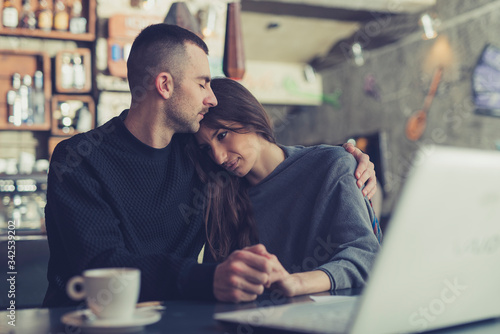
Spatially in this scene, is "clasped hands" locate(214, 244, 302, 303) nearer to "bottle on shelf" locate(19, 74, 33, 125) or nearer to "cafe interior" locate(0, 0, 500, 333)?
"cafe interior" locate(0, 0, 500, 333)

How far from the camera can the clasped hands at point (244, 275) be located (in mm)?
857

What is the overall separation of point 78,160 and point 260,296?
1.91 feet

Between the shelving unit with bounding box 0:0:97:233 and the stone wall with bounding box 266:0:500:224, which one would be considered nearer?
the shelving unit with bounding box 0:0:97:233

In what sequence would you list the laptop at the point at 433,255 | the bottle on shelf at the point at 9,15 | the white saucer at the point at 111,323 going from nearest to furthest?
1. the laptop at the point at 433,255
2. the white saucer at the point at 111,323
3. the bottle on shelf at the point at 9,15

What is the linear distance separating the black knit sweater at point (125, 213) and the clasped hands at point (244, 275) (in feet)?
0.10

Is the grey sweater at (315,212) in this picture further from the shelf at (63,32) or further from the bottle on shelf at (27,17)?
the bottle on shelf at (27,17)

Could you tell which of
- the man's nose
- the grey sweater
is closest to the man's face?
the man's nose

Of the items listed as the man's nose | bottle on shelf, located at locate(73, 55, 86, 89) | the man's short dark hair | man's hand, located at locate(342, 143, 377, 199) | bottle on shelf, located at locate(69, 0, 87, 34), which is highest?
bottle on shelf, located at locate(69, 0, 87, 34)

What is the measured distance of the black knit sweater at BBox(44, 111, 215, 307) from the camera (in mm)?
986

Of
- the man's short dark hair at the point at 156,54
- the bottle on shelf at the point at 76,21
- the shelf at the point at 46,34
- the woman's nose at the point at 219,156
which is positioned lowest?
the woman's nose at the point at 219,156

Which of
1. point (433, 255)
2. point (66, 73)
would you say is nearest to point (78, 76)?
point (66, 73)

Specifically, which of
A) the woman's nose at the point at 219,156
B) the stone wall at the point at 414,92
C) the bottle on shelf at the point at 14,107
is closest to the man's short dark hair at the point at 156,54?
the woman's nose at the point at 219,156

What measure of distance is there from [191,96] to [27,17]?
2.68 metres

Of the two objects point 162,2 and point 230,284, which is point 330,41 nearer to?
point 162,2
